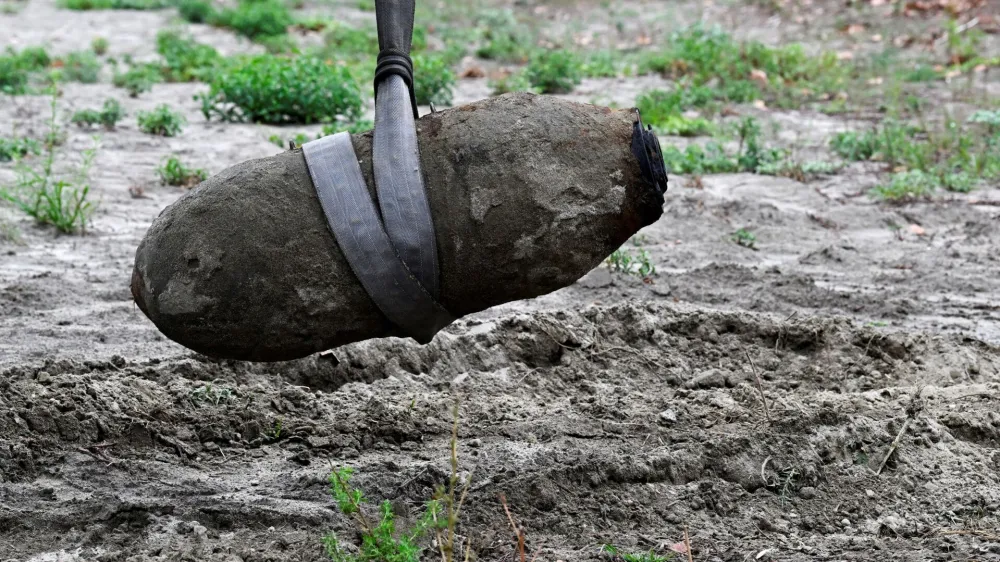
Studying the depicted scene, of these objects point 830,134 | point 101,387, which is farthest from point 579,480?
point 830,134

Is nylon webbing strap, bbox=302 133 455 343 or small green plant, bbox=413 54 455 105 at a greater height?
nylon webbing strap, bbox=302 133 455 343

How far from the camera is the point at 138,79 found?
877 cm

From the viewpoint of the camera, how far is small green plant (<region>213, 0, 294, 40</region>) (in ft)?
37.9

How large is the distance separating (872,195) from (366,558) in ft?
15.2

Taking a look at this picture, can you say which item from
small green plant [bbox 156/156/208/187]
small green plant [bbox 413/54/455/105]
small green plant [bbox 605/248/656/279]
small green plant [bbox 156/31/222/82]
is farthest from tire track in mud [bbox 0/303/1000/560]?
small green plant [bbox 156/31/222/82]

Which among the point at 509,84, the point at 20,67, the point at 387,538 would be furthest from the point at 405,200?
the point at 20,67

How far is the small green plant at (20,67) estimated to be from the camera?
26.6ft

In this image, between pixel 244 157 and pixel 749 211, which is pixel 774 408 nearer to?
pixel 749 211

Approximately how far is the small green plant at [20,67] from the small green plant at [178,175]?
9.07ft

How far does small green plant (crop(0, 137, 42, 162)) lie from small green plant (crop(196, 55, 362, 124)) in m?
1.40

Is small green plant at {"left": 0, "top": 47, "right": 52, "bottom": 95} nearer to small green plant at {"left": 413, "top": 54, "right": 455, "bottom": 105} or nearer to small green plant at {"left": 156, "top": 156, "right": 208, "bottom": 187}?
small green plant at {"left": 156, "top": 156, "right": 208, "bottom": 187}

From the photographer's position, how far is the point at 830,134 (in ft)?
24.5

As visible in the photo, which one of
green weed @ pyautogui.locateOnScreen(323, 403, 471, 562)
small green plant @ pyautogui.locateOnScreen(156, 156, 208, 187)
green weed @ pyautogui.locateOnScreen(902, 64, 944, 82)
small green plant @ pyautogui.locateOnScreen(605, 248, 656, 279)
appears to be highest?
green weed @ pyautogui.locateOnScreen(323, 403, 471, 562)

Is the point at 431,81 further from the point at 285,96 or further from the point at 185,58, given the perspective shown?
the point at 185,58
